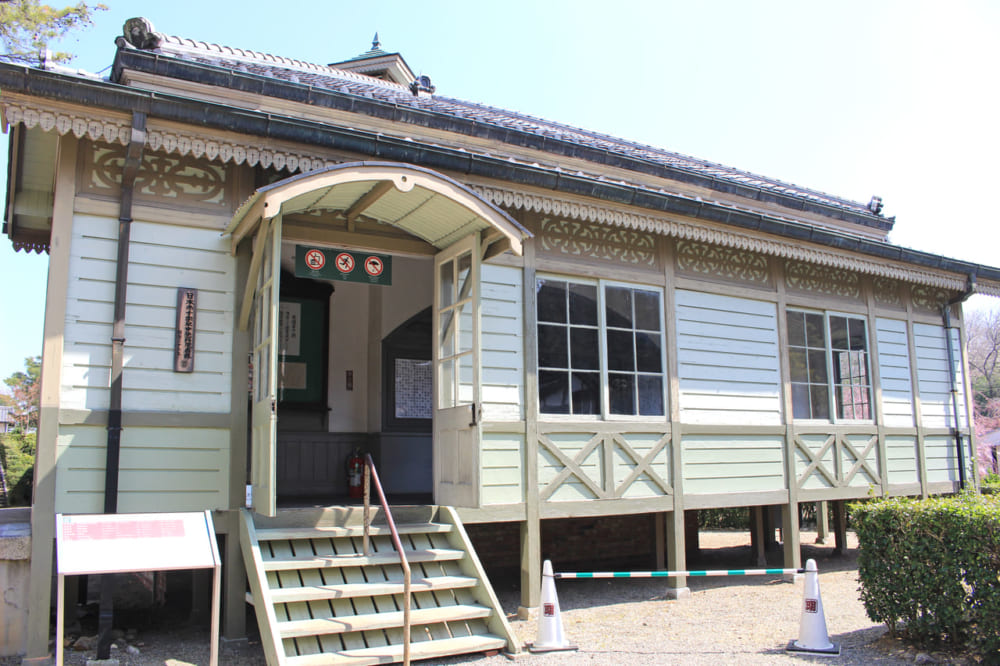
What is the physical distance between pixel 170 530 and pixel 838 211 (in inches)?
413

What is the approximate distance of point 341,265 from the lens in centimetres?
687

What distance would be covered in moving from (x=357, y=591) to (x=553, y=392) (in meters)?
3.06

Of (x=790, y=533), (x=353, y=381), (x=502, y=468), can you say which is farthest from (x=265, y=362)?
(x=790, y=533)

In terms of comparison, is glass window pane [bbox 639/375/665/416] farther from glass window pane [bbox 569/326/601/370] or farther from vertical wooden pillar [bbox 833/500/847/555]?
vertical wooden pillar [bbox 833/500/847/555]

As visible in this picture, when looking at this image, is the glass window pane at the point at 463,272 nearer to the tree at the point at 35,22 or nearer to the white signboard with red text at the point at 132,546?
the white signboard with red text at the point at 132,546

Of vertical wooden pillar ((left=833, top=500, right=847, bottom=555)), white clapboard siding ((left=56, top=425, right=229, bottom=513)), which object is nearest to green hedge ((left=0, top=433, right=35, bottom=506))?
white clapboard siding ((left=56, top=425, right=229, bottom=513))

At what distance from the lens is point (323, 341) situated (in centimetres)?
995

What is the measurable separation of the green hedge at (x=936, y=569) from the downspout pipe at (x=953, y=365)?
5988 mm

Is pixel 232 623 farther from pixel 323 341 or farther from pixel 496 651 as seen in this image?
pixel 323 341

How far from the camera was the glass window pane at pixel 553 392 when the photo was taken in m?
7.83

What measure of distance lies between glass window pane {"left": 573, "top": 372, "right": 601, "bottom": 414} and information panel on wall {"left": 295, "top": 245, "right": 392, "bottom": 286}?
88.9 inches

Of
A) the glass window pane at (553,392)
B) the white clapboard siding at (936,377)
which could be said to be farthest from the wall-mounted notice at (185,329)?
the white clapboard siding at (936,377)

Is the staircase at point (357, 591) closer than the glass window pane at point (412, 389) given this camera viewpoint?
Yes

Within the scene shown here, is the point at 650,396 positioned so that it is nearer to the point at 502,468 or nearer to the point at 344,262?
the point at 502,468
